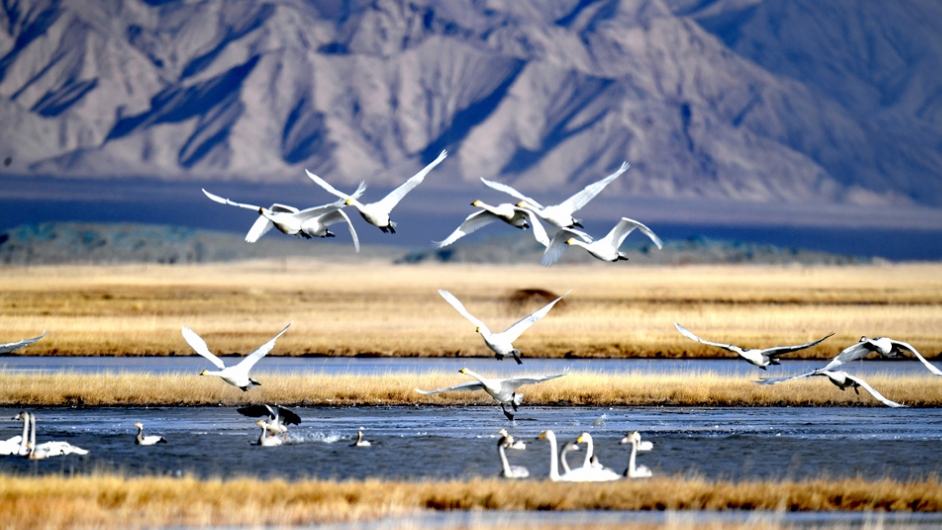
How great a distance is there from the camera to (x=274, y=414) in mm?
22391

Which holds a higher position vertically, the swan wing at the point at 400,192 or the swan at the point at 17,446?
the swan wing at the point at 400,192

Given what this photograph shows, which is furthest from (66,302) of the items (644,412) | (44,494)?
(44,494)

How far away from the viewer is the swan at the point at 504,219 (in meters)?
20.4

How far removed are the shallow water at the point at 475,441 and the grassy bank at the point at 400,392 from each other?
0.90 meters

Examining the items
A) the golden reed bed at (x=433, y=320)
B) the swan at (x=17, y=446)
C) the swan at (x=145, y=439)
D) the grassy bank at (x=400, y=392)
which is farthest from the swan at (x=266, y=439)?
the golden reed bed at (x=433, y=320)

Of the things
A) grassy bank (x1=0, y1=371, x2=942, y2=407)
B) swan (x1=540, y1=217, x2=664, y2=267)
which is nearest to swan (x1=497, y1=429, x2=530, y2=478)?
swan (x1=540, y1=217, x2=664, y2=267)

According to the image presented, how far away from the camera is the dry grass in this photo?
16.1m

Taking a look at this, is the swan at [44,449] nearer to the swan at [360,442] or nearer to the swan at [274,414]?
the swan at [274,414]

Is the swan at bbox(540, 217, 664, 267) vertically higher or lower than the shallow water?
higher

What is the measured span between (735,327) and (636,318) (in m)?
7.51

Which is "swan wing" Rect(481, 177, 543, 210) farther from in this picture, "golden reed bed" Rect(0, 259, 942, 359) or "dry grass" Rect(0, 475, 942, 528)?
"golden reed bed" Rect(0, 259, 942, 359)

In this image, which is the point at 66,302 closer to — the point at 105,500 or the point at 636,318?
the point at 636,318

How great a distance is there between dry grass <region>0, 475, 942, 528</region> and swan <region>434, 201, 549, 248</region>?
390 centimetres

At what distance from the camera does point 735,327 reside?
51.3m
